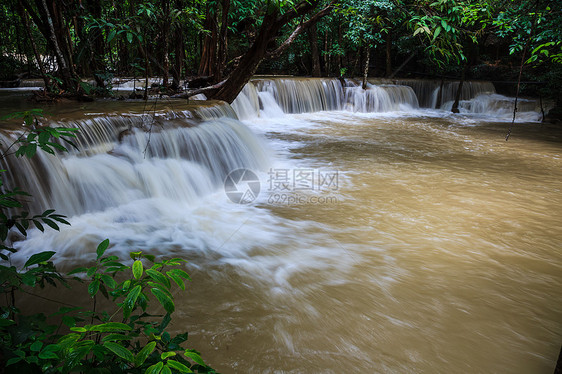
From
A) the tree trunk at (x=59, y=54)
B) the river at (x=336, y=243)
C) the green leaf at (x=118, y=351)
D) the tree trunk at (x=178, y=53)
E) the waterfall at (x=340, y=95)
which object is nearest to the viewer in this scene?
the green leaf at (x=118, y=351)

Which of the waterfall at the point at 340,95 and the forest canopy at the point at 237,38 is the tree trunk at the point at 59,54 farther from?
the waterfall at the point at 340,95

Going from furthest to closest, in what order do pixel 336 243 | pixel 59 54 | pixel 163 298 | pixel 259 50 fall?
→ pixel 259 50 → pixel 59 54 → pixel 336 243 → pixel 163 298

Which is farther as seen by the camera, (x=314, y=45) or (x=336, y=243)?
(x=314, y=45)

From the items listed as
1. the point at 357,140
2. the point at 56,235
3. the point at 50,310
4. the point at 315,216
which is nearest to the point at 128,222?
the point at 56,235

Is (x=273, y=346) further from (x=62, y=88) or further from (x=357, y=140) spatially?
(x=357, y=140)

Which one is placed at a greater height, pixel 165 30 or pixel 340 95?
pixel 165 30

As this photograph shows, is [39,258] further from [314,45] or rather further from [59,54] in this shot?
[314,45]

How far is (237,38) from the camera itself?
55.1 ft

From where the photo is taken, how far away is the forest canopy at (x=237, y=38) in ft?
14.0

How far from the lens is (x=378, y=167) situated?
6391 mm

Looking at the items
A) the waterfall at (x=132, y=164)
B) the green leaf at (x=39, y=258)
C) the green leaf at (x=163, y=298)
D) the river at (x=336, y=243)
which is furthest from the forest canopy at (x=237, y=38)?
the green leaf at (x=163, y=298)

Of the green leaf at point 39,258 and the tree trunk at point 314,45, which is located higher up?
the tree trunk at point 314,45

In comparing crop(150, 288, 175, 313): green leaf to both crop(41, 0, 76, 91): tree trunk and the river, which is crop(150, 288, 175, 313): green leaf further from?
crop(41, 0, 76, 91): tree trunk

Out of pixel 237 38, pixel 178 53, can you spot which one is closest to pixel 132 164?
pixel 178 53
